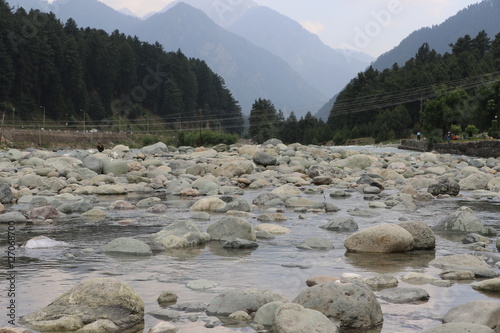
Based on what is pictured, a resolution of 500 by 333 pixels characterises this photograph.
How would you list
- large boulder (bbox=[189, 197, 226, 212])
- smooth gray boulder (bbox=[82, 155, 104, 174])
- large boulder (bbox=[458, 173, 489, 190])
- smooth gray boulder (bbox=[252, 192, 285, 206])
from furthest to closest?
smooth gray boulder (bbox=[82, 155, 104, 174]) → large boulder (bbox=[458, 173, 489, 190]) → smooth gray boulder (bbox=[252, 192, 285, 206]) → large boulder (bbox=[189, 197, 226, 212])

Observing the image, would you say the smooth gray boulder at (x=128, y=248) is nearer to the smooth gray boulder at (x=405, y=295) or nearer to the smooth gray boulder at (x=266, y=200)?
the smooth gray boulder at (x=405, y=295)

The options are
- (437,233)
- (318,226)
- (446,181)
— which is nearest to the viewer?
(437,233)

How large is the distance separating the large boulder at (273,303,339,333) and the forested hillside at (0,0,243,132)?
95.1m

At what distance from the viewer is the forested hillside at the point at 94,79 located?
97.9 meters

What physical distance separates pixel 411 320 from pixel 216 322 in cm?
170

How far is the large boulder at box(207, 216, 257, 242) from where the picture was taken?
8.92 metres

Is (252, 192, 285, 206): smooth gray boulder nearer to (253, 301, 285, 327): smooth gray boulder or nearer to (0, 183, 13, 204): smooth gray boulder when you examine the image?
(0, 183, 13, 204): smooth gray boulder

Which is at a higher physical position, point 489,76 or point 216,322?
point 489,76

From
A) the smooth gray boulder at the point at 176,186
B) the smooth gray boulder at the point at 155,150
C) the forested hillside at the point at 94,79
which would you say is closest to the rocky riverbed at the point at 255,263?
the smooth gray boulder at the point at 176,186

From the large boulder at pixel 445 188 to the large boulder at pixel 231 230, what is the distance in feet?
31.5

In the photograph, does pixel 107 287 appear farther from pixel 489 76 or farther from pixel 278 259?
pixel 489 76

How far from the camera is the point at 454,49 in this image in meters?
113

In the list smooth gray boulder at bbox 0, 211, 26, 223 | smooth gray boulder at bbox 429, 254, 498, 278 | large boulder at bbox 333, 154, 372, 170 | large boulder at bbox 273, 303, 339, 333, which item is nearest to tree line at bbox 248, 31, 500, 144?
large boulder at bbox 333, 154, 372, 170

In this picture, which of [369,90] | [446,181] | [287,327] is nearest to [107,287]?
[287,327]
